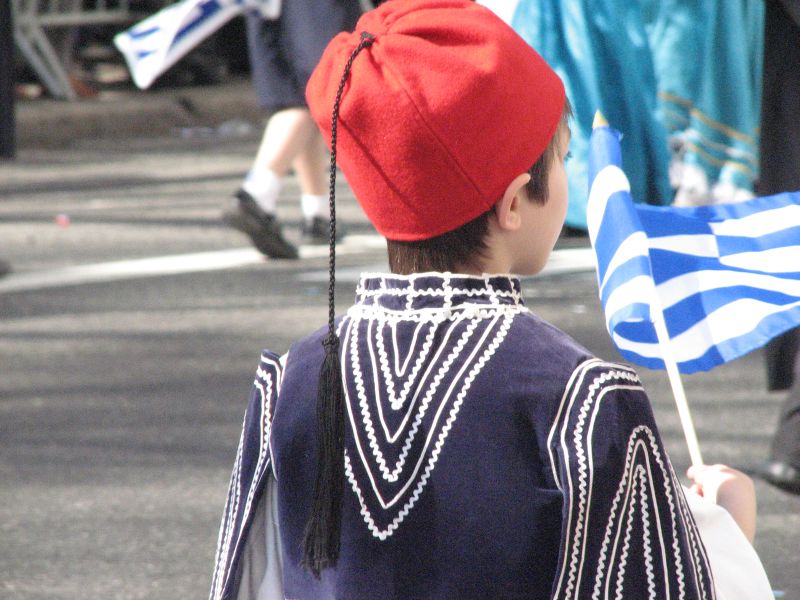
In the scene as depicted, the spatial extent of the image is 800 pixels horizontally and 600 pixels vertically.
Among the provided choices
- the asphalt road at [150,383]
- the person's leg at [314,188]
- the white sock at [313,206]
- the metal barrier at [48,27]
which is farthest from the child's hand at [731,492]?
the metal barrier at [48,27]

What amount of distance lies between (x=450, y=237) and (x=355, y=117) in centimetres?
17

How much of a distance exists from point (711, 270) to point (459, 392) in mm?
780

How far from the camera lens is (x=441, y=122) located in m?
1.76

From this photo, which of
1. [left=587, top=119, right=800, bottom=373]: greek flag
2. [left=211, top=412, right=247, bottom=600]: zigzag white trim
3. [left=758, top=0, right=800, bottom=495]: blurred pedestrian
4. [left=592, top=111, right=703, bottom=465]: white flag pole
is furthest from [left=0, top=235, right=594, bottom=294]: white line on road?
[left=211, top=412, right=247, bottom=600]: zigzag white trim

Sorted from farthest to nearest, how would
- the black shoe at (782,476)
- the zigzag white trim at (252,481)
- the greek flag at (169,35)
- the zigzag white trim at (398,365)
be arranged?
1. the greek flag at (169,35)
2. the black shoe at (782,476)
3. the zigzag white trim at (252,481)
4. the zigzag white trim at (398,365)

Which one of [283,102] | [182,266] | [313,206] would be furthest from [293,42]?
[182,266]

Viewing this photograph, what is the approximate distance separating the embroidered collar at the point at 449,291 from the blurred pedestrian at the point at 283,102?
503cm

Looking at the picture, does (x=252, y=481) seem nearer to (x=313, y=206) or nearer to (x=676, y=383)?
(x=676, y=383)

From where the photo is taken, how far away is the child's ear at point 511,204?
1820 millimetres

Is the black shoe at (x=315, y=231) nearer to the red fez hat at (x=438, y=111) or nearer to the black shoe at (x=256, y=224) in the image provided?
the black shoe at (x=256, y=224)

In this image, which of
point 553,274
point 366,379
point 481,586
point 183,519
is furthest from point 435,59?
point 553,274

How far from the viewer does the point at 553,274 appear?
256 inches

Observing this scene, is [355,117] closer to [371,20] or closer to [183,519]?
[371,20]

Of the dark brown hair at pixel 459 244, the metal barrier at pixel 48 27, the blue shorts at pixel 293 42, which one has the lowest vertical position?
the metal barrier at pixel 48 27
